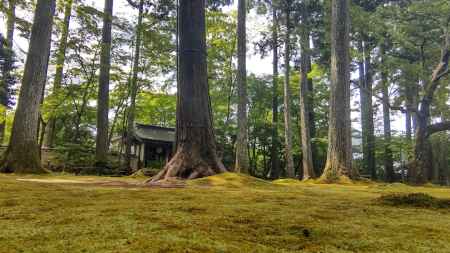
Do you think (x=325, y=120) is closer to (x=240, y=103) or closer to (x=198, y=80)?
(x=240, y=103)

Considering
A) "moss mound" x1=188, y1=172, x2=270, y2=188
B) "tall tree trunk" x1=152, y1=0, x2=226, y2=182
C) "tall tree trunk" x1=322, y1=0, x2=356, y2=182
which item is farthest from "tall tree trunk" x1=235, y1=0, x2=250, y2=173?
"moss mound" x1=188, y1=172, x2=270, y2=188

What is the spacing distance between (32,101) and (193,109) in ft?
13.5

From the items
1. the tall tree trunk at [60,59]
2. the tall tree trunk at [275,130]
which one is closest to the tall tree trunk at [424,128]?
the tall tree trunk at [275,130]

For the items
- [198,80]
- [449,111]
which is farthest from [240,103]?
[449,111]

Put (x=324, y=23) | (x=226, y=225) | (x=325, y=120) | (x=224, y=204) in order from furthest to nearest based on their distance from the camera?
(x=325, y=120) → (x=324, y=23) → (x=224, y=204) → (x=226, y=225)

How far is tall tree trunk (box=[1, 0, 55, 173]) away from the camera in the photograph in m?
7.24

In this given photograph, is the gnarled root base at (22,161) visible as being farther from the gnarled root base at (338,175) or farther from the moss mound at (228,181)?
the gnarled root base at (338,175)

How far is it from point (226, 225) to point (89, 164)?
11.6 metres

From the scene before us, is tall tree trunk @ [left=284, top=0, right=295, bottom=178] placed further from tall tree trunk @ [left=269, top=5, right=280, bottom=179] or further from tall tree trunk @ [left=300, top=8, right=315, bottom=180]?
tall tree trunk @ [left=269, top=5, right=280, bottom=179]

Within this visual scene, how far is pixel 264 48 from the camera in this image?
13984mm

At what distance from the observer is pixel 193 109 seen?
19.4ft

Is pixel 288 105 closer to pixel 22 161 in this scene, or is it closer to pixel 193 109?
pixel 193 109

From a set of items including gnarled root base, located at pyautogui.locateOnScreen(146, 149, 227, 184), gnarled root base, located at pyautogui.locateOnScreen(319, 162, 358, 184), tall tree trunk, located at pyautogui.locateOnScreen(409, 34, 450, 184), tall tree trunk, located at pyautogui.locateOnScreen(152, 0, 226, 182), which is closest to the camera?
gnarled root base, located at pyautogui.locateOnScreen(146, 149, 227, 184)

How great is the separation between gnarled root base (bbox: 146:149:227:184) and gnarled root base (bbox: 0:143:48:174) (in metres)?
3.36
